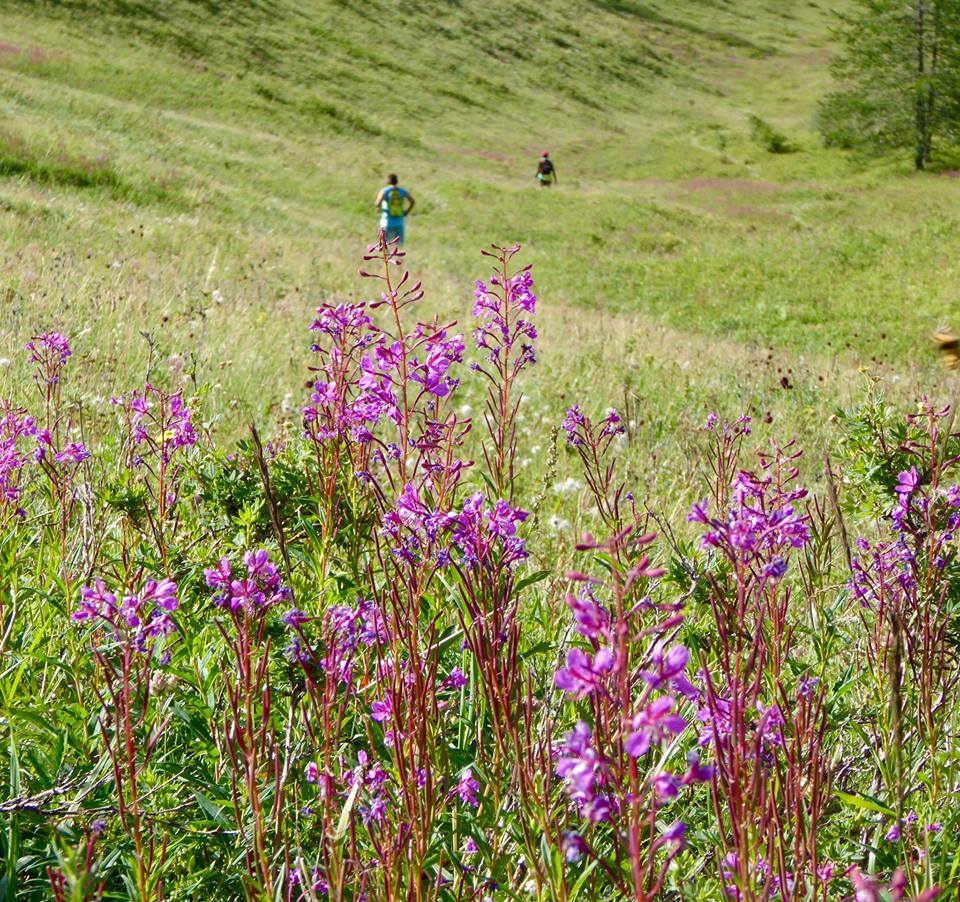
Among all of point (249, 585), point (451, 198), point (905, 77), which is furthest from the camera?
point (905, 77)

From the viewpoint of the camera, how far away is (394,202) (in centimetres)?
1825

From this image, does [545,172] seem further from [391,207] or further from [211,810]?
[211,810]

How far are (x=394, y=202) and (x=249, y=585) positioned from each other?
17652 millimetres

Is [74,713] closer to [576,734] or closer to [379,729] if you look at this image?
[379,729]

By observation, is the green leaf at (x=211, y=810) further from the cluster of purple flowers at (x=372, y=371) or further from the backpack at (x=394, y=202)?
the backpack at (x=394, y=202)

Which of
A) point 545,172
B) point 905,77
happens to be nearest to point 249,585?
point 545,172

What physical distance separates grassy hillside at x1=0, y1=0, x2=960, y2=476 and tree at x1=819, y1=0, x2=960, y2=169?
189 centimetres

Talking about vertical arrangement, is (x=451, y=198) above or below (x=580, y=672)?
below

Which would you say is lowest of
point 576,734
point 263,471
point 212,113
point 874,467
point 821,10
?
point 212,113

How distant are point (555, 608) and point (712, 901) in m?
1.17

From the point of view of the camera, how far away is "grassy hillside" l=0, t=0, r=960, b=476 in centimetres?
812

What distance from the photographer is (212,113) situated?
34.9 meters

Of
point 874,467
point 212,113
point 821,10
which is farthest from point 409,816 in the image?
point 821,10

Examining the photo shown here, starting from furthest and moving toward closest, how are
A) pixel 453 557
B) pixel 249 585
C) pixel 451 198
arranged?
pixel 451 198 → pixel 453 557 → pixel 249 585
